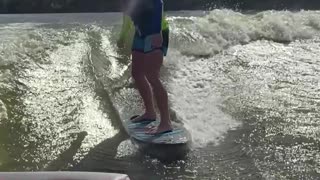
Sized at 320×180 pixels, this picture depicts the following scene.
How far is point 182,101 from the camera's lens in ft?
20.6

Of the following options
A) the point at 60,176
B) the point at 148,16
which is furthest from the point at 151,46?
the point at 60,176

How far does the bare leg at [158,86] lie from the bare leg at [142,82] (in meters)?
0.09

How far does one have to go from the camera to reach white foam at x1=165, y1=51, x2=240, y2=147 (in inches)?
206

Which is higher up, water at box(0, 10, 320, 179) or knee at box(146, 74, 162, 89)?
knee at box(146, 74, 162, 89)

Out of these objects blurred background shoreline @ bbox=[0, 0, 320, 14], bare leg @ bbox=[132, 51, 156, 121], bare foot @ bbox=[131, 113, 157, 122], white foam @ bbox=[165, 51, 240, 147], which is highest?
bare leg @ bbox=[132, 51, 156, 121]

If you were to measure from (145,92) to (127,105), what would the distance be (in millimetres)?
1066

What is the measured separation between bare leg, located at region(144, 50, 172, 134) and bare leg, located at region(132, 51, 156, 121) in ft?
0.29

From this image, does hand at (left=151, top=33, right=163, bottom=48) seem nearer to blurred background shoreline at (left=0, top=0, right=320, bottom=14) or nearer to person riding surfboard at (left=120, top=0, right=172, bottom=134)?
person riding surfboard at (left=120, top=0, right=172, bottom=134)

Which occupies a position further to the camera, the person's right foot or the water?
the person's right foot

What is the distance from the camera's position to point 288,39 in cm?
1016

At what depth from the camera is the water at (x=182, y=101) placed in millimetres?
4438

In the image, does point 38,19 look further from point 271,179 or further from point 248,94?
point 271,179

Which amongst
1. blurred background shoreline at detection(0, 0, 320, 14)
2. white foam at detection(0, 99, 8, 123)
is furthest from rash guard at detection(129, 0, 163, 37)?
blurred background shoreline at detection(0, 0, 320, 14)

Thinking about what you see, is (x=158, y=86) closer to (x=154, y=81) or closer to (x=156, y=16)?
(x=154, y=81)
